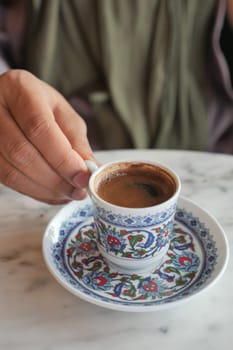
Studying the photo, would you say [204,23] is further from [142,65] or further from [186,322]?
[186,322]

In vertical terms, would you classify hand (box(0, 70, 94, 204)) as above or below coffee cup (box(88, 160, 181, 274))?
above

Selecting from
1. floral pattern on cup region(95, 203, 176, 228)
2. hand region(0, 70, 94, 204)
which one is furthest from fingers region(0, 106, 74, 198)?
floral pattern on cup region(95, 203, 176, 228)

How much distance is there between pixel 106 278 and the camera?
2.00 feet

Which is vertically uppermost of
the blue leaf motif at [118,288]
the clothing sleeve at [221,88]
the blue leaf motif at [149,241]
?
the blue leaf motif at [149,241]

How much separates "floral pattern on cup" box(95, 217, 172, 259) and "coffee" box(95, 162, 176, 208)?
34 millimetres

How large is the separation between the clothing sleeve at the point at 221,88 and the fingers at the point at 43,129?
0.39 metres

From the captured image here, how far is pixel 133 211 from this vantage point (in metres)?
0.56

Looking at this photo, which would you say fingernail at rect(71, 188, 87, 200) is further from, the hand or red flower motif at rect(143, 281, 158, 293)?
red flower motif at rect(143, 281, 158, 293)

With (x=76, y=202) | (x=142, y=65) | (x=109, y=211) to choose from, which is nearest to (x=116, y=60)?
(x=142, y=65)

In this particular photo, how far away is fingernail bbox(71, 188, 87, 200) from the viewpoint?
662mm

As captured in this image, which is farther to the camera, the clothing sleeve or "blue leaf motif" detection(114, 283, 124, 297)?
the clothing sleeve

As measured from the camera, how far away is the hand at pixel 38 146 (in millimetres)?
637

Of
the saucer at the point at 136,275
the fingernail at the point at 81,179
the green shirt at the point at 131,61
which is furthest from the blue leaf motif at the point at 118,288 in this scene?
the green shirt at the point at 131,61

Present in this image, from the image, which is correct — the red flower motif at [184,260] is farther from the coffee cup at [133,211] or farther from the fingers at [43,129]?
the fingers at [43,129]
